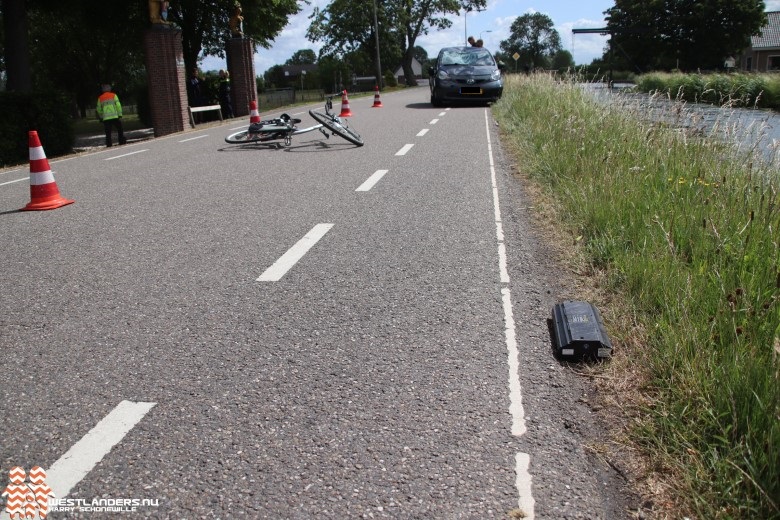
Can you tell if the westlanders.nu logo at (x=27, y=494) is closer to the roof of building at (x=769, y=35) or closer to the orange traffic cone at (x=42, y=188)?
the orange traffic cone at (x=42, y=188)

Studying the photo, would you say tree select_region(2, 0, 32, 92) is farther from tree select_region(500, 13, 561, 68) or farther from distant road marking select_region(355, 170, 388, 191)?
tree select_region(500, 13, 561, 68)

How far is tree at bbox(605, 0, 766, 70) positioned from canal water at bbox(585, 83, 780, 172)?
5832 centimetres

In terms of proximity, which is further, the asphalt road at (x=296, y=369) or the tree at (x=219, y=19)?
the tree at (x=219, y=19)

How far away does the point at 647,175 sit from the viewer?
19.7 feet

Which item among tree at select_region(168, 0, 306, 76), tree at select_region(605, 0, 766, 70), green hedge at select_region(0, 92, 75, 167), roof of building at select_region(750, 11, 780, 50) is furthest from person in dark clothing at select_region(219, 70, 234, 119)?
roof of building at select_region(750, 11, 780, 50)

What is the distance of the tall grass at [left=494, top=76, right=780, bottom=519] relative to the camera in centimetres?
222

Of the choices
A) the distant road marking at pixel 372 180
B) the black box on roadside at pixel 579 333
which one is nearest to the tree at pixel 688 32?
the distant road marking at pixel 372 180

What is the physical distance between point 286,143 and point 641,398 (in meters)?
10.8

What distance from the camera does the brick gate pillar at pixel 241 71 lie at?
28.9 meters

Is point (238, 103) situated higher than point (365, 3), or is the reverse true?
point (365, 3)

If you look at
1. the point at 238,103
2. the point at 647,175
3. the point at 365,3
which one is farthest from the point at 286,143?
the point at 365,3

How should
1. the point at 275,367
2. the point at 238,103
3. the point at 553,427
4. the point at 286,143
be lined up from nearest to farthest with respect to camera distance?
the point at 553,427, the point at 275,367, the point at 286,143, the point at 238,103

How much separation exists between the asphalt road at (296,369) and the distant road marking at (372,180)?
1302mm

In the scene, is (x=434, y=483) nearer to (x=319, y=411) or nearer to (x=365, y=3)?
(x=319, y=411)
